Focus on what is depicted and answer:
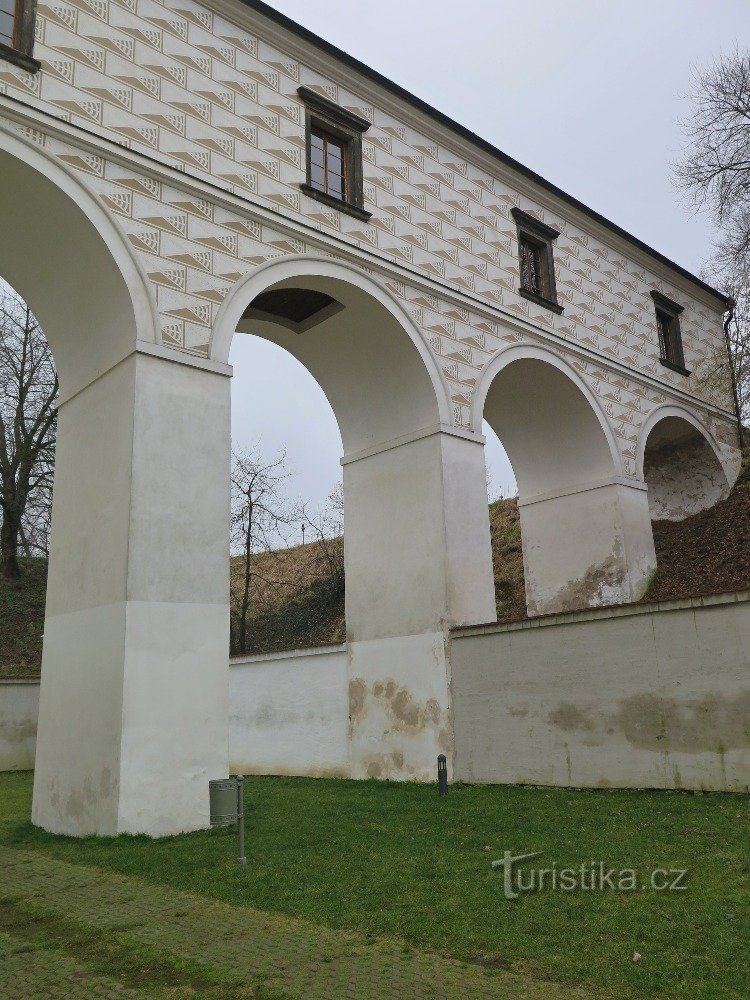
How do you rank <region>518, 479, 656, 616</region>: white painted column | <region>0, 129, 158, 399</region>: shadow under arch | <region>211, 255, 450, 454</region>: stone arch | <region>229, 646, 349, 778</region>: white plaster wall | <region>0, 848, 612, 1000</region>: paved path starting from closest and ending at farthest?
<region>0, 848, 612, 1000</region>: paved path
<region>0, 129, 158, 399</region>: shadow under arch
<region>211, 255, 450, 454</region>: stone arch
<region>229, 646, 349, 778</region>: white plaster wall
<region>518, 479, 656, 616</region>: white painted column

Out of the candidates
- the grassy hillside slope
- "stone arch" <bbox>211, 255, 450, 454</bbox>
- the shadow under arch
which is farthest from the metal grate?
the shadow under arch

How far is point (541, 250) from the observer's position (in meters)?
15.5

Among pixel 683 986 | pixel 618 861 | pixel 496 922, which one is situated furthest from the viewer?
pixel 618 861

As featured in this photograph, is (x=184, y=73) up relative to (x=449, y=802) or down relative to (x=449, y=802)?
up

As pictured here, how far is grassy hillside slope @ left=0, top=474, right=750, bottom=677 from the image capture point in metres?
14.6

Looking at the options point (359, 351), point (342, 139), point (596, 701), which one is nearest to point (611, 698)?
point (596, 701)

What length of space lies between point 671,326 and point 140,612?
1457 centimetres

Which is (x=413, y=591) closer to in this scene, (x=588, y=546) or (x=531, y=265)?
(x=588, y=546)

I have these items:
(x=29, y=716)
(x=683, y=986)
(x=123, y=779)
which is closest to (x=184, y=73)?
(x=123, y=779)

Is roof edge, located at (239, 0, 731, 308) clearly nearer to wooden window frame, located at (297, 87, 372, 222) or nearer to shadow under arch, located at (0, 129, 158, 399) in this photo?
wooden window frame, located at (297, 87, 372, 222)

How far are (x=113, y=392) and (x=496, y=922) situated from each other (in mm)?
6938

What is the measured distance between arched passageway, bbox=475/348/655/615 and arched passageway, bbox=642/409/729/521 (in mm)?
2929

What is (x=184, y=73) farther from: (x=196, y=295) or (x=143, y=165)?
(x=196, y=295)

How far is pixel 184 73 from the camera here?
1038cm
